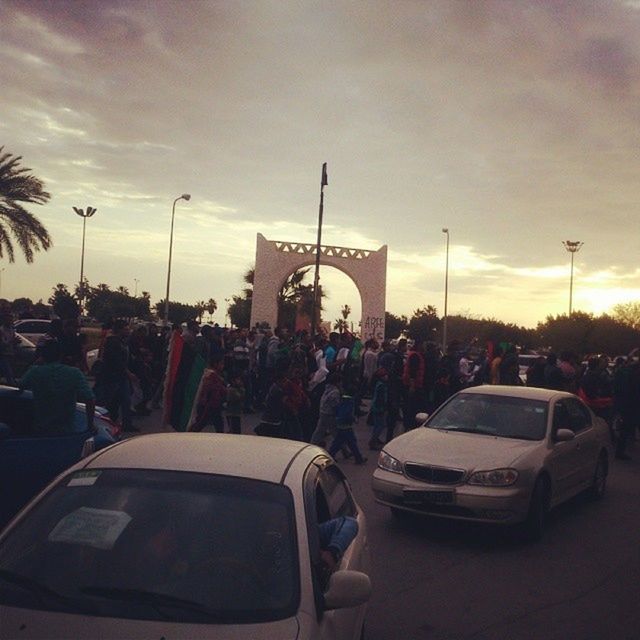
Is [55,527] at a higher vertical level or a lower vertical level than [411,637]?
higher

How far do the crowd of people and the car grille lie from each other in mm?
2263

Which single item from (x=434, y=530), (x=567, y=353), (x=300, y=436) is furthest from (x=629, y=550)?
(x=567, y=353)

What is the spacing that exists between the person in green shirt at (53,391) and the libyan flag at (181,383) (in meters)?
3.65

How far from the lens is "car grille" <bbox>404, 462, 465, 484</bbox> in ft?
26.4

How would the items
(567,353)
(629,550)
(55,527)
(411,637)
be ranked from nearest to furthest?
(55,527), (411,637), (629,550), (567,353)

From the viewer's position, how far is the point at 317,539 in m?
3.58

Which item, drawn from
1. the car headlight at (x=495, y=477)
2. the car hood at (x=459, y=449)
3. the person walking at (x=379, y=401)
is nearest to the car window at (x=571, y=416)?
the car hood at (x=459, y=449)

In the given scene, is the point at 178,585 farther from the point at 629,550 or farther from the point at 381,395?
the point at 381,395

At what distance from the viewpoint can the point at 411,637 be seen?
5285 millimetres

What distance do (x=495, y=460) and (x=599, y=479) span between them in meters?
3.08

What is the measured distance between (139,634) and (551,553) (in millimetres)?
5696

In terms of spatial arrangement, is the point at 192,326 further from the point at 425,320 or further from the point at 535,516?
the point at 425,320

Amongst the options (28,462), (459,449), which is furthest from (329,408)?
(28,462)

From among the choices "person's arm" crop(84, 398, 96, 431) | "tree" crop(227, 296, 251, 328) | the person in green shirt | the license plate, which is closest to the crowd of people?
"person's arm" crop(84, 398, 96, 431)
